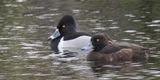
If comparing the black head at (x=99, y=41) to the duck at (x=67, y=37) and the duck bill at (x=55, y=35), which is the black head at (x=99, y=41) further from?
the duck bill at (x=55, y=35)

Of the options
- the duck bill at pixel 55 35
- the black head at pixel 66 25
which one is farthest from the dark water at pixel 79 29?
the black head at pixel 66 25

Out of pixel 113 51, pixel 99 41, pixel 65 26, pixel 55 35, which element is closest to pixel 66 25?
pixel 65 26

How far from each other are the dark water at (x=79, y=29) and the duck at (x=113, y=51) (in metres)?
0.26

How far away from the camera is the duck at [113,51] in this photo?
50.7 feet

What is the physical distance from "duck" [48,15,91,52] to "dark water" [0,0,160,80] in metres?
0.31

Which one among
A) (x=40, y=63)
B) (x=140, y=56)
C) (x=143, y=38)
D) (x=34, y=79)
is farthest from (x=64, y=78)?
(x=143, y=38)

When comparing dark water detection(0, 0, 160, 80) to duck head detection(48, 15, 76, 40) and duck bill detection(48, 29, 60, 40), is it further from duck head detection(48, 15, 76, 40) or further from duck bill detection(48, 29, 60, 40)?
duck head detection(48, 15, 76, 40)

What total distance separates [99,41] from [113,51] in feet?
1.56

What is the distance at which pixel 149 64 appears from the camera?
14750mm

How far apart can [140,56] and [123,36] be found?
2.36m

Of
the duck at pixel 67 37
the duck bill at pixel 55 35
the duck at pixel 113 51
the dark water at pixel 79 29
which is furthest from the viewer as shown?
the duck bill at pixel 55 35

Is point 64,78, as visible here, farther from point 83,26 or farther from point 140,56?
point 83,26

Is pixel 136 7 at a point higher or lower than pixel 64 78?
lower

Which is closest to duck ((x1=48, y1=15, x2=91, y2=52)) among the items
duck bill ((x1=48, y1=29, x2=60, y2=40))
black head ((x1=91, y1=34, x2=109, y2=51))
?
duck bill ((x1=48, y1=29, x2=60, y2=40))
